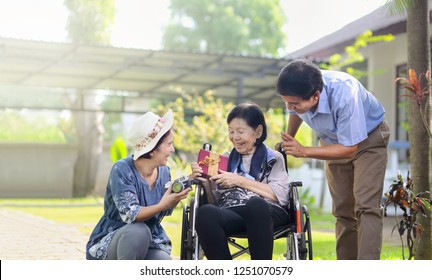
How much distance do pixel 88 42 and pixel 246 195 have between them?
9.45 meters

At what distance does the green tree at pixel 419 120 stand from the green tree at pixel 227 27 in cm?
1680

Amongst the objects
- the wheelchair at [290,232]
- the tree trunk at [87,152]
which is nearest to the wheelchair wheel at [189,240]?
the wheelchair at [290,232]

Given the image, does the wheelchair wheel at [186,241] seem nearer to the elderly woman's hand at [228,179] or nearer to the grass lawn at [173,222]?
the elderly woman's hand at [228,179]

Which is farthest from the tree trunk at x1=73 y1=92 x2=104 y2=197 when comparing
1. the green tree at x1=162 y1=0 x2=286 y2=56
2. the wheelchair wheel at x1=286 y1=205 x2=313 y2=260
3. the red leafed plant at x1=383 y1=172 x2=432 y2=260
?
the wheelchair wheel at x1=286 y1=205 x2=313 y2=260

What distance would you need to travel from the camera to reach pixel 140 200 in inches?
135

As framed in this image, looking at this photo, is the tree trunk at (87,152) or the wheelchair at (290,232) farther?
the tree trunk at (87,152)

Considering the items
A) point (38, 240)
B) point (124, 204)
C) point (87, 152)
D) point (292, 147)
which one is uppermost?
point (87, 152)

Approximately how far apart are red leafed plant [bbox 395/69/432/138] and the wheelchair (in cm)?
111

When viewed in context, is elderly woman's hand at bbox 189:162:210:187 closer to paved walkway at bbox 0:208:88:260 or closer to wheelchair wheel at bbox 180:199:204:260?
wheelchair wheel at bbox 180:199:204:260

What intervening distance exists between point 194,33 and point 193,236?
20.0 m

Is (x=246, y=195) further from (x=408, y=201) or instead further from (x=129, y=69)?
(x=129, y=69)

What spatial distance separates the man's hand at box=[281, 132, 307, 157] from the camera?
3523mm

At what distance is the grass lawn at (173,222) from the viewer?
602cm

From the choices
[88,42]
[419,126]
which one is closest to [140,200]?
[419,126]
